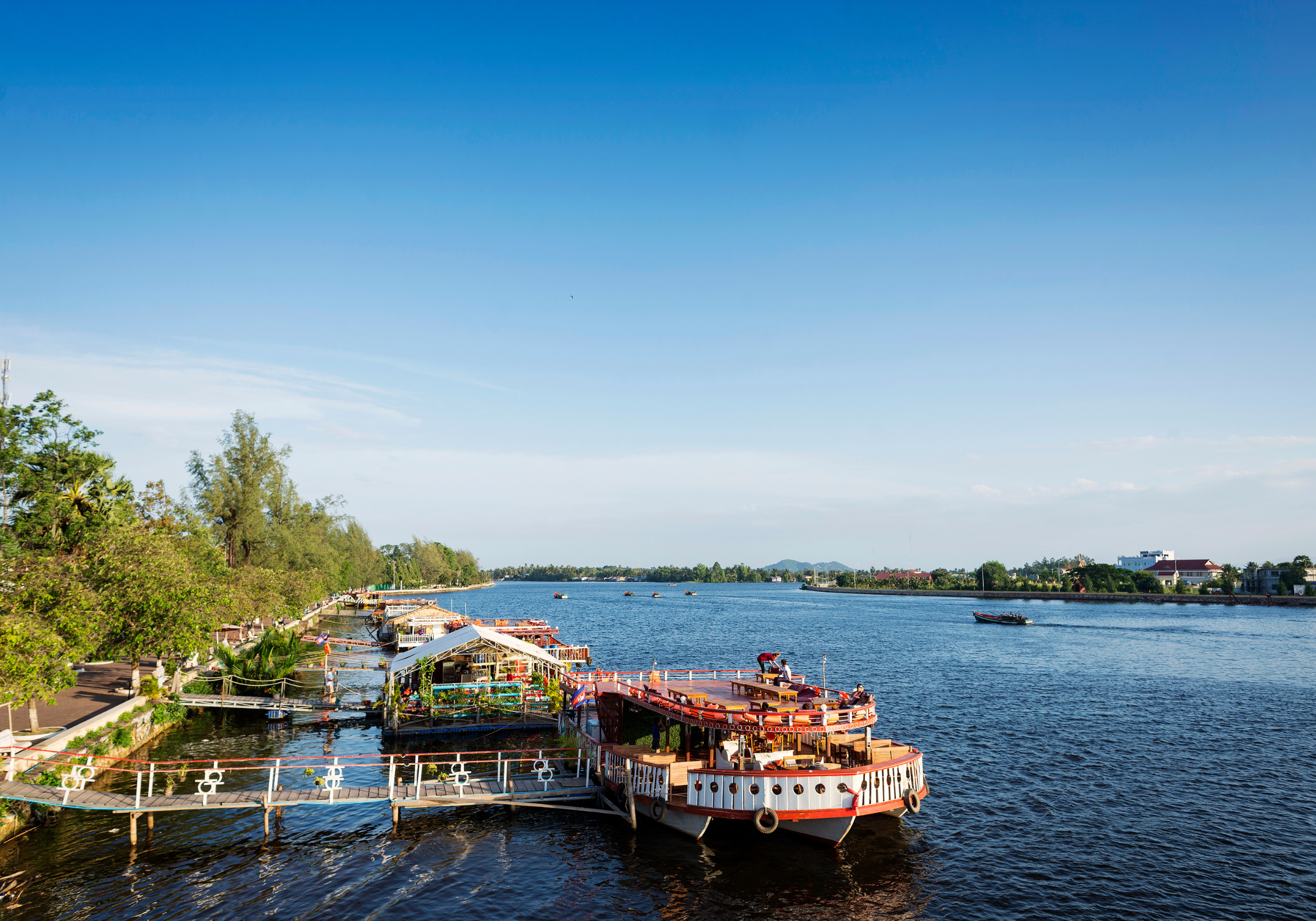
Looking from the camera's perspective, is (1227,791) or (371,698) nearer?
(1227,791)

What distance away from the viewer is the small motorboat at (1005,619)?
Result: 133500 millimetres

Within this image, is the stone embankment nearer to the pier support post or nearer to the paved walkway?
the paved walkway

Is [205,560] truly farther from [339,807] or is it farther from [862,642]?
[862,642]

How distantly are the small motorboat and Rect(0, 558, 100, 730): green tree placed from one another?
138 m

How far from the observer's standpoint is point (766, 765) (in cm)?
2497

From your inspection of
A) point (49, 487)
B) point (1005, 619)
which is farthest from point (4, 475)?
point (1005, 619)

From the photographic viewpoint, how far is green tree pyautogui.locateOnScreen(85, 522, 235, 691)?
38562 mm

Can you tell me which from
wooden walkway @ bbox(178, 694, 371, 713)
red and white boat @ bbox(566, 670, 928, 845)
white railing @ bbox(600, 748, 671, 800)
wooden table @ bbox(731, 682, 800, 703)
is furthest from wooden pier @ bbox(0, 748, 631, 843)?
wooden walkway @ bbox(178, 694, 371, 713)

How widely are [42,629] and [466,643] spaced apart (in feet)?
61.2

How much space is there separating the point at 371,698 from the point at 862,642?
7311 centimetres

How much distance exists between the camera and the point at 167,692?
4344cm

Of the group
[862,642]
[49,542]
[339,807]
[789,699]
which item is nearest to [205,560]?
[49,542]

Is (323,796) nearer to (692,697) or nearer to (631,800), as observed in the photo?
(631,800)

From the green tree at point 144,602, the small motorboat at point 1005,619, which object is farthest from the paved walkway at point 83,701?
the small motorboat at point 1005,619
